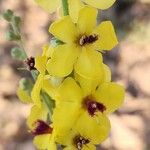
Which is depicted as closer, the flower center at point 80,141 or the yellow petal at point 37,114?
the flower center at point 80,141

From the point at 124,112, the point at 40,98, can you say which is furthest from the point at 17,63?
the point at 40,98

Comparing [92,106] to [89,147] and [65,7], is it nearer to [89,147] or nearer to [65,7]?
[89,147]

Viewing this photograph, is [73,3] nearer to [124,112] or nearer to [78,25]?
[78,25]

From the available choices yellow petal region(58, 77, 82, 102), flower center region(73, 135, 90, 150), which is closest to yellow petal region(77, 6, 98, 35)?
yellow petal region(58, 77, 82, 102)

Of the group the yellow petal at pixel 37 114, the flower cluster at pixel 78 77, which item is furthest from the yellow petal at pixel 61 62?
the yellow petal at pixel 37 114

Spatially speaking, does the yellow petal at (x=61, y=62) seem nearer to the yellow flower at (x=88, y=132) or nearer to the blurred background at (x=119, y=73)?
the yellow flower at (x=88, y=132)

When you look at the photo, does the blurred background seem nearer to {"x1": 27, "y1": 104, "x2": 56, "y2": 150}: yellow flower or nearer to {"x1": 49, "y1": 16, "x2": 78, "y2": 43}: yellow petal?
{"x1": 27, "y1": 104, "x2": 56, "y2": 150}: yellow flower
